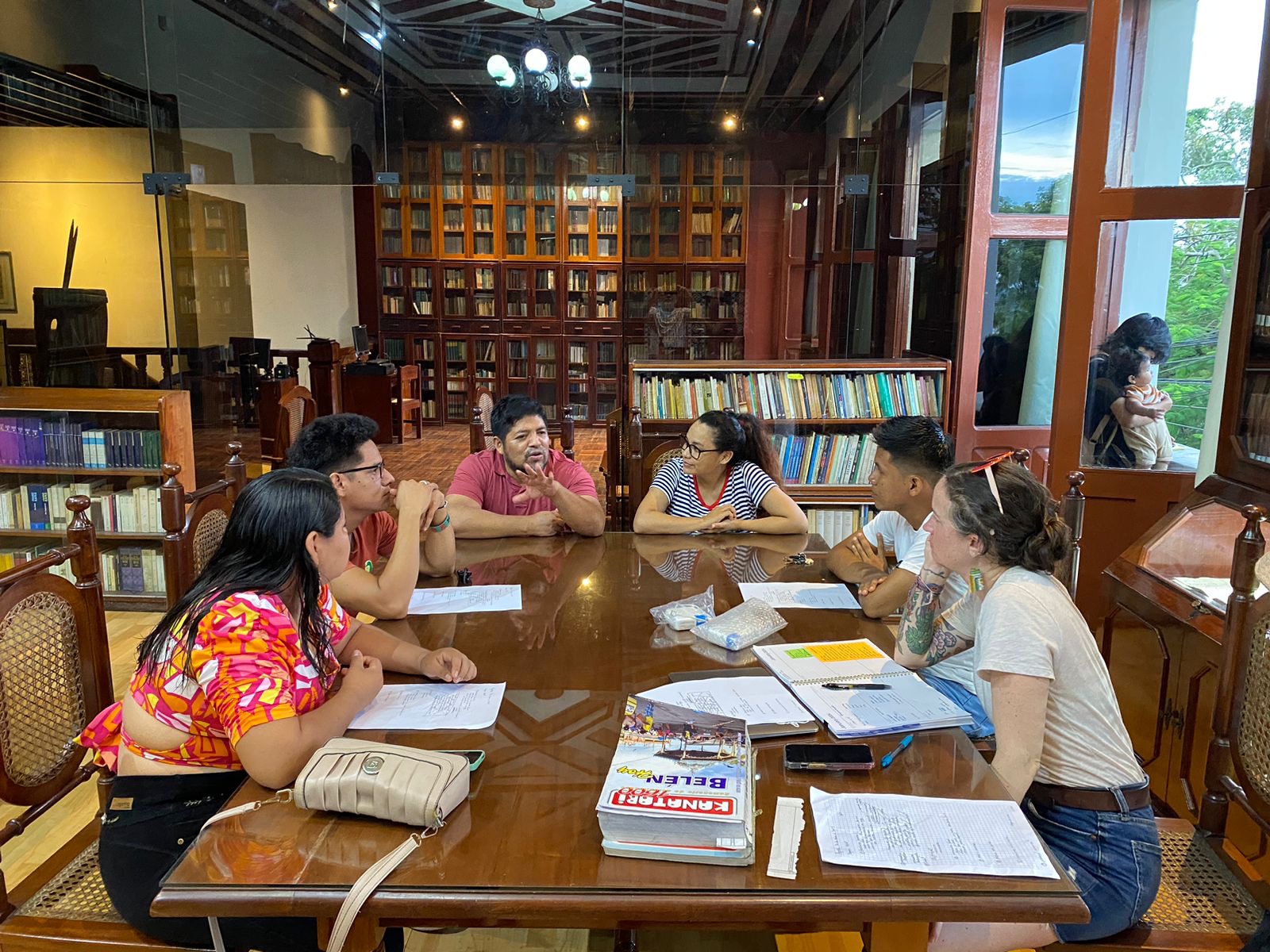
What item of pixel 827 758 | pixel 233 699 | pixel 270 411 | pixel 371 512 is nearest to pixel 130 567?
pixel 270 411

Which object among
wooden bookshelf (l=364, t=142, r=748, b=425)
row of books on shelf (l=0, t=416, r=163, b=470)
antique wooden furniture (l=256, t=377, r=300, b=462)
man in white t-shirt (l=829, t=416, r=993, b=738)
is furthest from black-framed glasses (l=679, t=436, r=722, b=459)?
antique wooden furniture (l=256, t=377, r=300, b=462)

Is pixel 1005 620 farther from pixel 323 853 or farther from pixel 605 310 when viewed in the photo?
pixel 605 310

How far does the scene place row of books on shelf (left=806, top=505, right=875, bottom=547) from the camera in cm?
466

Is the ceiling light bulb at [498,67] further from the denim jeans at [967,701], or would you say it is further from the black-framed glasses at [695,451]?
the denim jeans at [967,701]

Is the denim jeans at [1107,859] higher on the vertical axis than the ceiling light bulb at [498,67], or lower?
lower

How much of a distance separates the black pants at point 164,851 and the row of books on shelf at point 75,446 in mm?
3463

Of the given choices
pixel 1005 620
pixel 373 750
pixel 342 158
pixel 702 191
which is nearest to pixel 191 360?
pixel 342 158

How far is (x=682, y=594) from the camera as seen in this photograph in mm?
2250

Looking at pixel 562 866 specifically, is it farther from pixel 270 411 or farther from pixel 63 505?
pixel 270 411

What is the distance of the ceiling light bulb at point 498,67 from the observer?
5.36 meters

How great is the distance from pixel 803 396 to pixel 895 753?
337cm

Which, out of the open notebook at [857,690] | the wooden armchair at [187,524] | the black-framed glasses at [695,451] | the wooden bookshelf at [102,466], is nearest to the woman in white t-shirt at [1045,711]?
the open notebook at [857,690]

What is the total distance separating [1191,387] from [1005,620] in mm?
2794

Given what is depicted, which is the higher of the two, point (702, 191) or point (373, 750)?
point (702, 191)
